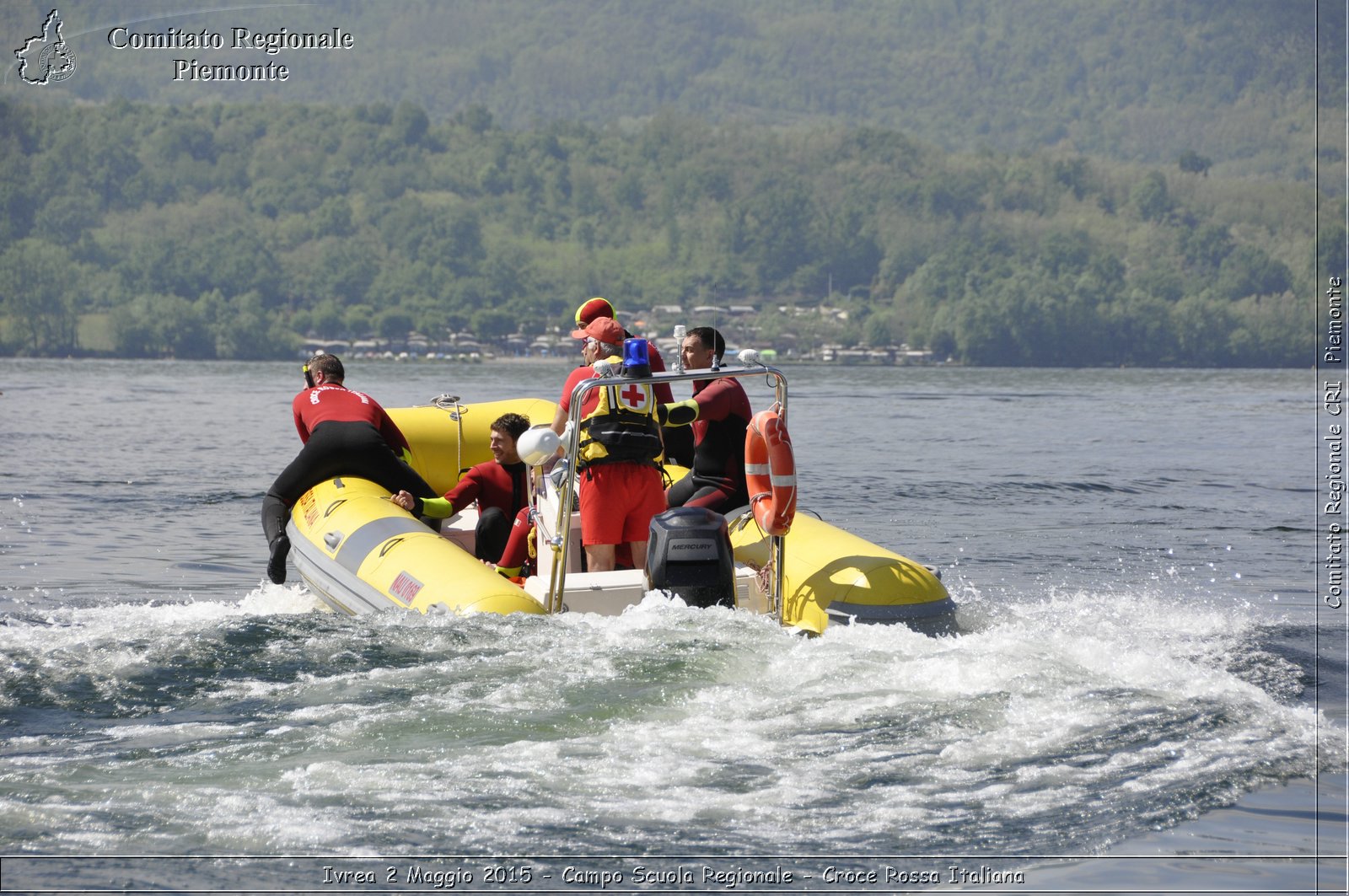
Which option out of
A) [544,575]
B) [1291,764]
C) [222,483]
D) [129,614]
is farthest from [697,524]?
[222,483]

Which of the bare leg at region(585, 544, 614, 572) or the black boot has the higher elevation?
the bare leg at region(585, 544, 614, 572)

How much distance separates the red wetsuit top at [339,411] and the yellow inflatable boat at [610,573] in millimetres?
600

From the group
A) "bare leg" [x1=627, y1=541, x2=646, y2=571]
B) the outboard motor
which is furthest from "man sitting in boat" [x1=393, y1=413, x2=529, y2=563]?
the outboard motor

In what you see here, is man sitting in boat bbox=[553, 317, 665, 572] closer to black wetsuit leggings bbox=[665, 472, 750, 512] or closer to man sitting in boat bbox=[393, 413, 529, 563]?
black wetsuit leggings bbox=[665, 472, 750, 512]

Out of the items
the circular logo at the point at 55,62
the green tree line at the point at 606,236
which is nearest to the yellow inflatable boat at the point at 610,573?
the green tree line at the point at 606,236

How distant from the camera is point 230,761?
4.97 m

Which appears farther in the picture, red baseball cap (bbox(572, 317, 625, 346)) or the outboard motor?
red baseball cap (bbox(572, 317, 625, 346))

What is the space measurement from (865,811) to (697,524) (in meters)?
2.08

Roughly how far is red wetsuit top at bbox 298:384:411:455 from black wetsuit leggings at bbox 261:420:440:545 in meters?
0.07

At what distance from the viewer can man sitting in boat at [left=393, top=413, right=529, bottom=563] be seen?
773 cm

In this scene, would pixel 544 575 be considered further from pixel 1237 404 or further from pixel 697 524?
pixel 1237 404

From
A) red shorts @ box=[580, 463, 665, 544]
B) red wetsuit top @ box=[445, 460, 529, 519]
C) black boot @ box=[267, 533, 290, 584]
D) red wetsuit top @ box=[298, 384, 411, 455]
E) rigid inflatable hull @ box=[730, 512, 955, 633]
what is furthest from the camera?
red wetsuit top @ box=[298, 384, 411, 455]

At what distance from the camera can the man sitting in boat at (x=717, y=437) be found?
723cm

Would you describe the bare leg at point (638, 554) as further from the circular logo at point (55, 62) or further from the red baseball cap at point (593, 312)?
the circular logo at point (55, 62)
